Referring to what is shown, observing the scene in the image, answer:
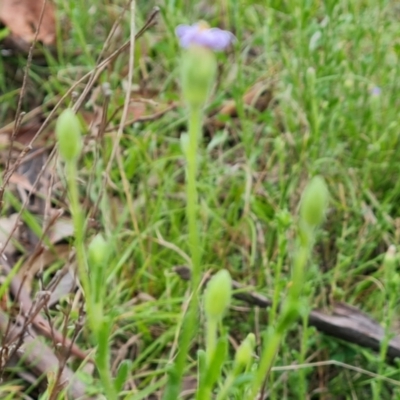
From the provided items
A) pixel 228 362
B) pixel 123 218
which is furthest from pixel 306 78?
pixel 228 362

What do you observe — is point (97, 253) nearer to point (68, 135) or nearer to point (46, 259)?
point (68, 135)

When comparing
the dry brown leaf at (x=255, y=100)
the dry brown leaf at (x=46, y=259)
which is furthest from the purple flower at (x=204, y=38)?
the dry brown leaf at (x=255, y=100)

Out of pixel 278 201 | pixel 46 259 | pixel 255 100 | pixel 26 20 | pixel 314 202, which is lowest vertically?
pixel 46 259

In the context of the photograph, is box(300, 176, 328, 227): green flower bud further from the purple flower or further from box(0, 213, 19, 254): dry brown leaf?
box(0, 213, 19, 254): dry brown leaf

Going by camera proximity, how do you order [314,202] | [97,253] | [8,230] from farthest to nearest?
[8,230] < [97,253] < [314,202]

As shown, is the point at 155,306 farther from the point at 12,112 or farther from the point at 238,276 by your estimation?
the point at 12,112

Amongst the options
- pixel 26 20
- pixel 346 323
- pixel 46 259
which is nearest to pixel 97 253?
pixel 346 323
